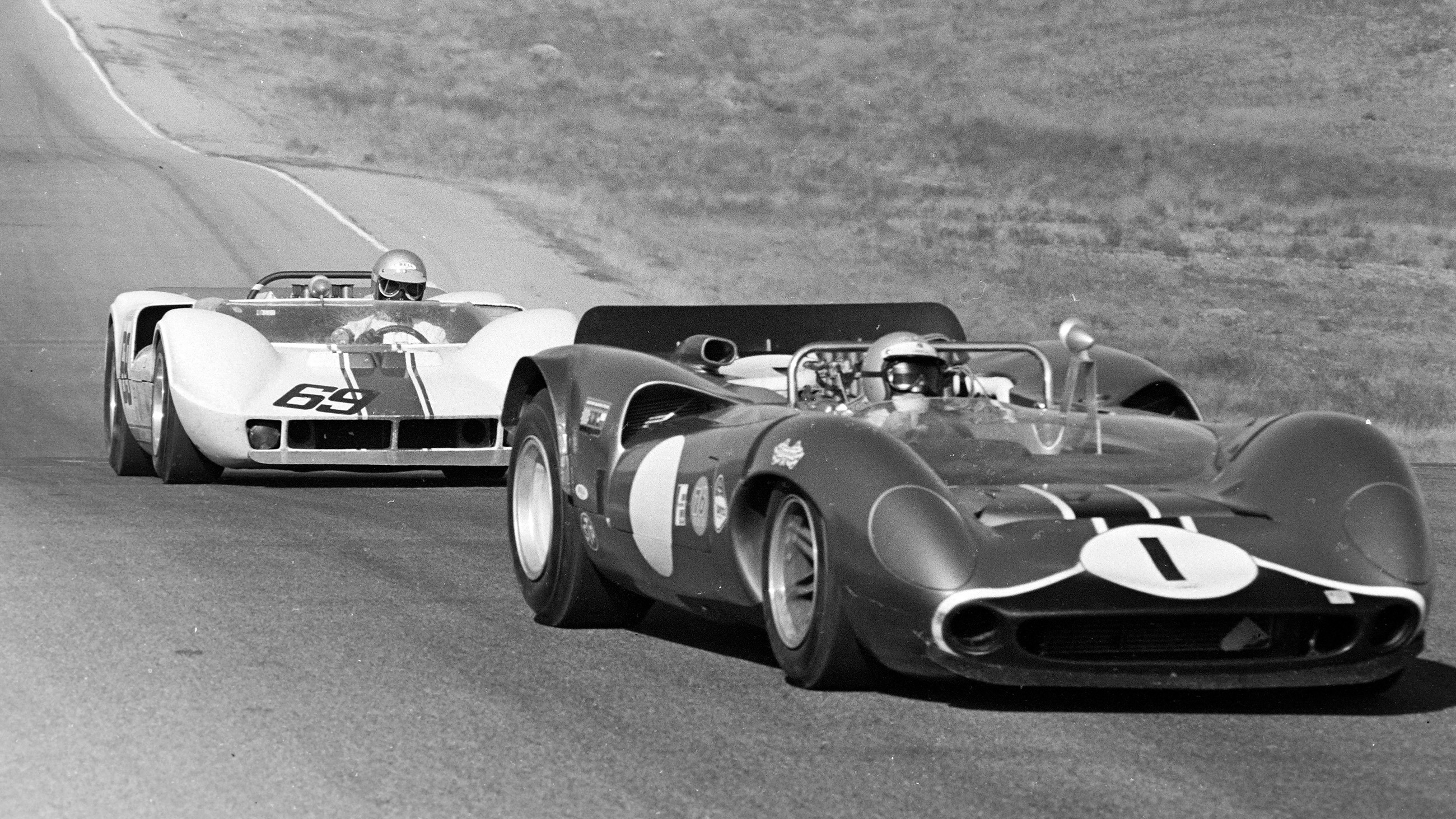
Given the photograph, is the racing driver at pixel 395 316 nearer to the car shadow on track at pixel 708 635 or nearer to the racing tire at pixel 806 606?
the car shadow on track at pixel 708 635

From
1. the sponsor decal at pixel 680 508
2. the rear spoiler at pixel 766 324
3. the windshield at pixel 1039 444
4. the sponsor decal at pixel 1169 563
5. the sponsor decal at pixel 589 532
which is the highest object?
the rear spoiler at pixel 766 324

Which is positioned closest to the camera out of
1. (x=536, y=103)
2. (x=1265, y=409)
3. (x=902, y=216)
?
(x=1265, y=409)

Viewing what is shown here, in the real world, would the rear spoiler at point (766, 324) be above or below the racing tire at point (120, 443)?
above

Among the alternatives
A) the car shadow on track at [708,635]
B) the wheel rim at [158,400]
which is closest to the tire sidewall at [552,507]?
the car shadow on track at [708,635]

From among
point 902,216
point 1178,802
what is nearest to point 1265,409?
point 1178,802

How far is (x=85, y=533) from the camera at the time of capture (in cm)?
922

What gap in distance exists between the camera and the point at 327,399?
38.2 feet

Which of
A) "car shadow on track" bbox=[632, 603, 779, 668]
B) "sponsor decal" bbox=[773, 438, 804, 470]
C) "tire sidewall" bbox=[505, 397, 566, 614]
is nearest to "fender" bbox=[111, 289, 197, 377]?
"tire sidewall" bbox=[505, 397, 566, 614]

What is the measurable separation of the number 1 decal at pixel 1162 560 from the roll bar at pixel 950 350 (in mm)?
1484

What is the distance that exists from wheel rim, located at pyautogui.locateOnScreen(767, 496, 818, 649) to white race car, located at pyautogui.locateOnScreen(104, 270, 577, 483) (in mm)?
6197

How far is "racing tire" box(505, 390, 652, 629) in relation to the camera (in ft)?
22.5

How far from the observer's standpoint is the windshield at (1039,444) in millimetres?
5703

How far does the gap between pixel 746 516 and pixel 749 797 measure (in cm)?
147

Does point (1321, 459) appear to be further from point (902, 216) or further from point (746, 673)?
point (902, 216)
